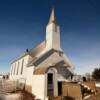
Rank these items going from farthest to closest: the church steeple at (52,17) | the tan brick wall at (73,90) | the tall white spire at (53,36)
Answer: the church steeple at (52,17), the tall white spire at (53,36), the tan brick wall at (73,90)

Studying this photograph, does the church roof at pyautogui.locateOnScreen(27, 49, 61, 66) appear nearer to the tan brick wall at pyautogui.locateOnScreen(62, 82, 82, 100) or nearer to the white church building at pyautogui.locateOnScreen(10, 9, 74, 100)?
the white church building at pyautogui.locateOnScreen(10, 9, 74, 100)

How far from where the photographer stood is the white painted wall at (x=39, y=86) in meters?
17.1

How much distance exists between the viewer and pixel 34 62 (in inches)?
880

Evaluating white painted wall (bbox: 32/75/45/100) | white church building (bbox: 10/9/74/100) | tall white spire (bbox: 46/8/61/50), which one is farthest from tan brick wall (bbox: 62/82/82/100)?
tall white spire (bbox: 46/8/61/50)

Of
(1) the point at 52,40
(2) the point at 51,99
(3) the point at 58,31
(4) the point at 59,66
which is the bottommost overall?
(2) the point at 51,99

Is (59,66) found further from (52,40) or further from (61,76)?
(52,40)

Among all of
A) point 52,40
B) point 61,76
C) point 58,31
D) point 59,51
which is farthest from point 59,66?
point 58,31

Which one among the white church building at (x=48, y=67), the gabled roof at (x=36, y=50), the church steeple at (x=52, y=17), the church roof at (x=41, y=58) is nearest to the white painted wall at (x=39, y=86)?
the white church building at (x=48, y=67)

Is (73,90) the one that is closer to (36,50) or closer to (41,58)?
(41,58)

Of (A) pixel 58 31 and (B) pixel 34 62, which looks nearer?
(B) pixel 34 62

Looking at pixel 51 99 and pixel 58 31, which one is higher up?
pixel 58 31

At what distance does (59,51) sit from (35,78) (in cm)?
839

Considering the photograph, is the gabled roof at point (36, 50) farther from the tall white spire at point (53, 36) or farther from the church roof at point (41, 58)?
the church roof at point (41, 58)

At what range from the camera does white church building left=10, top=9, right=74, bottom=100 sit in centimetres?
1745
